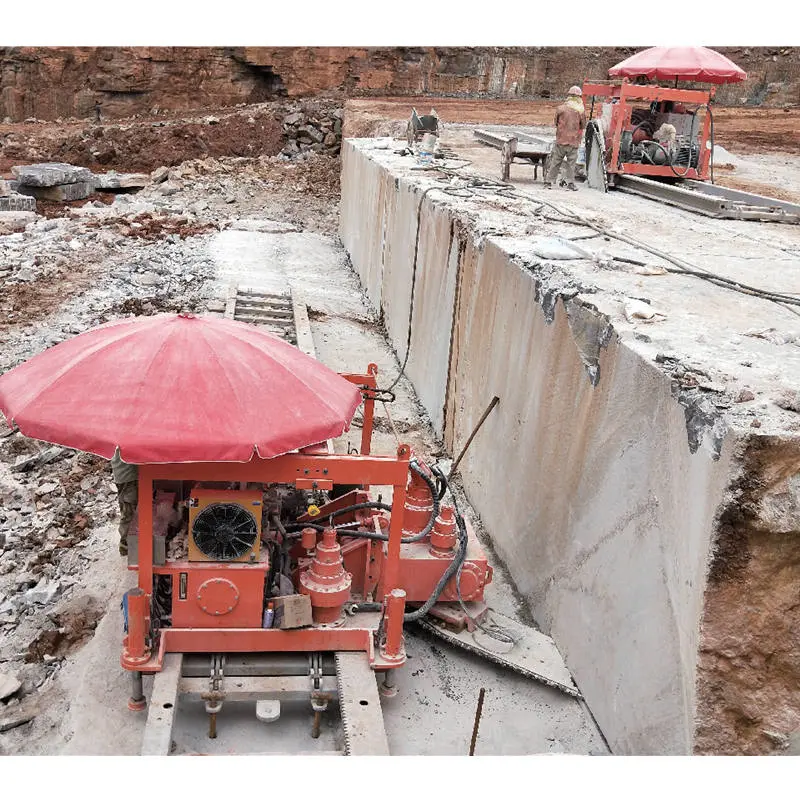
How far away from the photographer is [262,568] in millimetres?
4609

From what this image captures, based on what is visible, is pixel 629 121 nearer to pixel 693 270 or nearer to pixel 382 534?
pixel 693 270

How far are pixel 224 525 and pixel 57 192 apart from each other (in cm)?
1743

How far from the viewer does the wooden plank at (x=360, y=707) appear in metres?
4.19

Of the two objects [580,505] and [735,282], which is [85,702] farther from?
[735,282]

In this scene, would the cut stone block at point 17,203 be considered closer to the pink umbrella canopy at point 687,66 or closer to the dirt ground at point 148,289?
the dirt ground at point 148,289

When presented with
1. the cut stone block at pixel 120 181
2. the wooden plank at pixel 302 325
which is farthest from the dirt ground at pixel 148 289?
the cut stone block at pixel 120 181

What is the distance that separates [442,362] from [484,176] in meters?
4.67

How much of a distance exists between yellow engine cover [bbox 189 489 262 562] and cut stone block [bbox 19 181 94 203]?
1728 centimetres

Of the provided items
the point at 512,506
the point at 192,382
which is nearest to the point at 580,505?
the point at 512,506

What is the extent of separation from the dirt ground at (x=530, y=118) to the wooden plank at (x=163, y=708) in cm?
1674

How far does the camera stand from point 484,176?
12.3 meters

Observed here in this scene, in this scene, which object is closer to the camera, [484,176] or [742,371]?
[742,371]

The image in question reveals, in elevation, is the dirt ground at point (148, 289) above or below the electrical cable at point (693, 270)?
below

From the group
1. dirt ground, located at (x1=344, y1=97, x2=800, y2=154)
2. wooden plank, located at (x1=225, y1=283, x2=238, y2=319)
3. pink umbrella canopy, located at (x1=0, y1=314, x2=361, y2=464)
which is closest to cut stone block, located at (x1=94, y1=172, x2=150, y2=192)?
dirt ground, located at (x1=344, y1=97, x2=800, y2=154)
